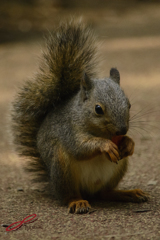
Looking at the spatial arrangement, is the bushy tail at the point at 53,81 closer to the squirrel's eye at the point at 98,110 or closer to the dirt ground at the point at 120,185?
the dirt ground at the point at 120,185

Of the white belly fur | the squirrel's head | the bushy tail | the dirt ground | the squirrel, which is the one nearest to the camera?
the dirt ground

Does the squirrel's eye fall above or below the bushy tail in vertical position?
below

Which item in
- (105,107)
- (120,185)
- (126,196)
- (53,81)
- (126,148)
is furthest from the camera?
(120,185)

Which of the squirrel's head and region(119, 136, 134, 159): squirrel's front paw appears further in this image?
region(119, 136, 134, 159): squirrel's front paw

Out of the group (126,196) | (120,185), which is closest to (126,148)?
(126,196)

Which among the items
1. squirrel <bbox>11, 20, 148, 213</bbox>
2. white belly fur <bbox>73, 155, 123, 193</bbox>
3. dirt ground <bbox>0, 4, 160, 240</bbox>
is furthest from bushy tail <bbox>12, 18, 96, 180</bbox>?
white belly fur <bbox>73, 155, 123, 193</bbox>

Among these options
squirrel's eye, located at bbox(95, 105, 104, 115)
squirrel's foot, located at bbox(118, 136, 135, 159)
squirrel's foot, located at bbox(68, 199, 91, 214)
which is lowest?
squirrel's foot, located at bbox(68, 199, 91, 214)

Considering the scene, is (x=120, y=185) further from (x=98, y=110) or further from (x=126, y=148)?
(x=98, y=110)

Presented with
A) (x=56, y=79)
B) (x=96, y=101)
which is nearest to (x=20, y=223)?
(x=96, y=101)

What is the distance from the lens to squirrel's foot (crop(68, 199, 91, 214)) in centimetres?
275

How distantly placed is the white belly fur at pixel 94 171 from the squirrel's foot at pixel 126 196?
17 centimetres

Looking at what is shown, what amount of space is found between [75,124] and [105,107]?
0.98 ft

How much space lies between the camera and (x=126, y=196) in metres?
3.01

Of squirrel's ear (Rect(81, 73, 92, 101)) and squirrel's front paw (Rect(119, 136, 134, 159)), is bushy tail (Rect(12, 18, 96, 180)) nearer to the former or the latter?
squirrel's ear (Rect(81, 73, 92, 101))
